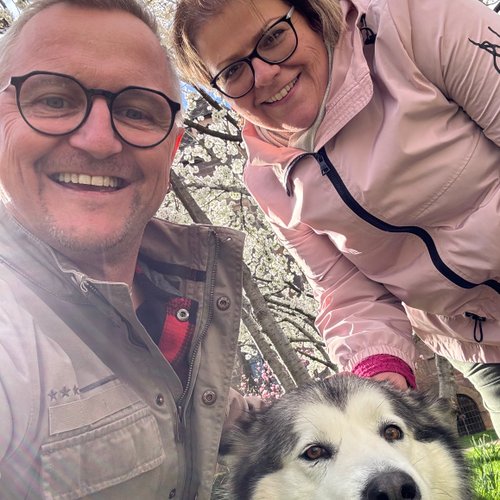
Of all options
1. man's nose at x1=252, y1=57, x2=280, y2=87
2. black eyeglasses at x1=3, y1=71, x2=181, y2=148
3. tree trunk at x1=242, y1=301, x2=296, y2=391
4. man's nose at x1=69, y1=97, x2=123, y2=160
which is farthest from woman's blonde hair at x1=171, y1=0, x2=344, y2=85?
tree trunk at x1=242, y1=301, x2=296, y2=391

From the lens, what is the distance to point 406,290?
254cm

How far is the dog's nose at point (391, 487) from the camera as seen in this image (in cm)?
161

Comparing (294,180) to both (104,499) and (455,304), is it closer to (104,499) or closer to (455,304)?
(455,304)

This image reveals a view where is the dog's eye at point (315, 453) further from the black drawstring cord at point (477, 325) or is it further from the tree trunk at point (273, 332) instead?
the tree trunk at point (273, 332)

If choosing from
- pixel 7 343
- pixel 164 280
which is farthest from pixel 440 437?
pixel 7 343

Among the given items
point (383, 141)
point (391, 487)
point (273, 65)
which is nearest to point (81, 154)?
point (273, 65)

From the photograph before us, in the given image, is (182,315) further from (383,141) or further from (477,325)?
(477,325)

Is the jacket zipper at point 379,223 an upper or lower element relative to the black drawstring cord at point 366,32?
lower

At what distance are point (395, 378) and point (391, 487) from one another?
97cm

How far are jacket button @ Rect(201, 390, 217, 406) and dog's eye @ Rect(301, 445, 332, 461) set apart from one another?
1.41 ft

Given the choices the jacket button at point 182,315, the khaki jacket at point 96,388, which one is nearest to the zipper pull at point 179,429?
the khaki jacket at point 96,388

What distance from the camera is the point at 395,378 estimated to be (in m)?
2.54

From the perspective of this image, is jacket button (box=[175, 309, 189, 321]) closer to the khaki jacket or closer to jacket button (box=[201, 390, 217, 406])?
the khaki jacket

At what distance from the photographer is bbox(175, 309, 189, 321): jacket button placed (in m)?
2.15
